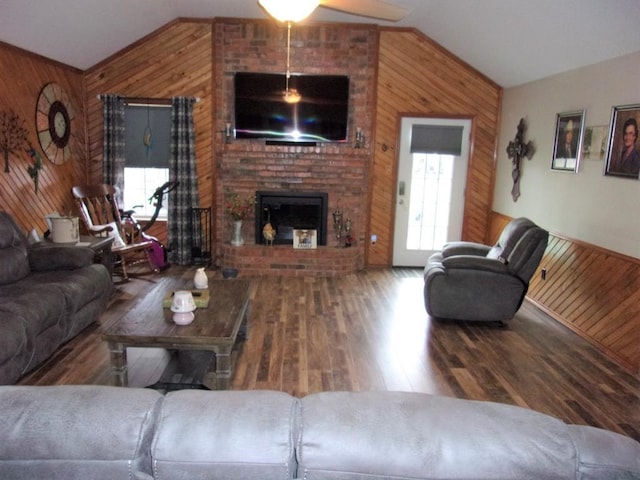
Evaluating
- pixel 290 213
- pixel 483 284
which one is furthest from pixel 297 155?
pixel 483 284

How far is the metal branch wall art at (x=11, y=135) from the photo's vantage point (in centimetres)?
434

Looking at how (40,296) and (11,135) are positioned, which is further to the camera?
(11,135)

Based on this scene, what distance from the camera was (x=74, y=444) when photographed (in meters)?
1.04

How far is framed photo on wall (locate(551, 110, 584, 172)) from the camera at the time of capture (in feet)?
14.3

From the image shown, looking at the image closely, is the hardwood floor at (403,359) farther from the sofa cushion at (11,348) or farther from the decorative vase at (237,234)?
the decorative vase at (237,234)

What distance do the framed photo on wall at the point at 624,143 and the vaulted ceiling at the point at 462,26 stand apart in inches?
19.3

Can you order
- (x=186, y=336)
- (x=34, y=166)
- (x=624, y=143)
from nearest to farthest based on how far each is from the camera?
(x=186, y=336), (x=624, y=143), (x=34, y=166)

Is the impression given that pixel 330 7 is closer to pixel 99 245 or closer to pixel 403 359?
pixel 403 359

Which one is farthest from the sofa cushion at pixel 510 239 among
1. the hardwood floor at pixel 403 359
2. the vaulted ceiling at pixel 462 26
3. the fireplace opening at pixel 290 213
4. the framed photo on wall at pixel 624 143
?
the fireplace opening at pixel 290 213

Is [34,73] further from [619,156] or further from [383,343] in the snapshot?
[619,156]

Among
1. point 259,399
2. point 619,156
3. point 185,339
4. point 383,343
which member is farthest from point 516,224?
point 259,399

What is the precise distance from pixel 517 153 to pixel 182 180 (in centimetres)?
411

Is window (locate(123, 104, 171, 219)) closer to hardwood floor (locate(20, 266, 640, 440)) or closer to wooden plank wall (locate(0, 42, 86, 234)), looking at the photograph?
wooden plank wall (locate(0, 42, 86, 234))

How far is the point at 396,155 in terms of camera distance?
6184mm
